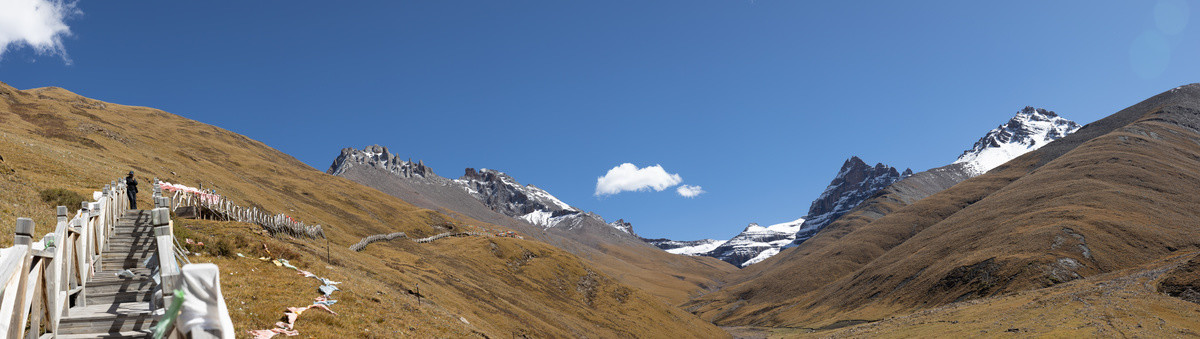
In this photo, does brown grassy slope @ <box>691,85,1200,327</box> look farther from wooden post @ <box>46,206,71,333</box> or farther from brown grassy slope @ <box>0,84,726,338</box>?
wooden post @ <box>46,206,71,333</box>

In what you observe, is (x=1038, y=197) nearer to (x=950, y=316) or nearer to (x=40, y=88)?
(x=950, y=316)

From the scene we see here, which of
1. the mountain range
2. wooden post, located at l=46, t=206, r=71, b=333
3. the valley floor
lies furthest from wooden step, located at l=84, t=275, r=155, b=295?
the valley floor

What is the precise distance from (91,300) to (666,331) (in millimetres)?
110766

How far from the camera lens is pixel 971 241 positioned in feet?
508

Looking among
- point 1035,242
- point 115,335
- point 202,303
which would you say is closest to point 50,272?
point 115,335

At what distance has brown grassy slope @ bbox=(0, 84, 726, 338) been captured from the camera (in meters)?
26.1

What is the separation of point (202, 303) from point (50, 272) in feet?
26.2

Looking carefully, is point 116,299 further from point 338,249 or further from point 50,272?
point 338,249

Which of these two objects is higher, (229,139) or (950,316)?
(229,139)

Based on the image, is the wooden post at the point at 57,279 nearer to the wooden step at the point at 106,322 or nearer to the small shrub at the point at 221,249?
the wooden step at the point at 106,322

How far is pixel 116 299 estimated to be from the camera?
1364 centimetres

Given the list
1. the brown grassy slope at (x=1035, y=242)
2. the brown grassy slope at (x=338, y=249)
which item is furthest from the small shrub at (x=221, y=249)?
the brown grassy slope at (x=1035, y=242)

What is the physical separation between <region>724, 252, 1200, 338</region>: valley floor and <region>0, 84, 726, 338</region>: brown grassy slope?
47.8 m

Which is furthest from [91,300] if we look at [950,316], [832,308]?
[832,308]
